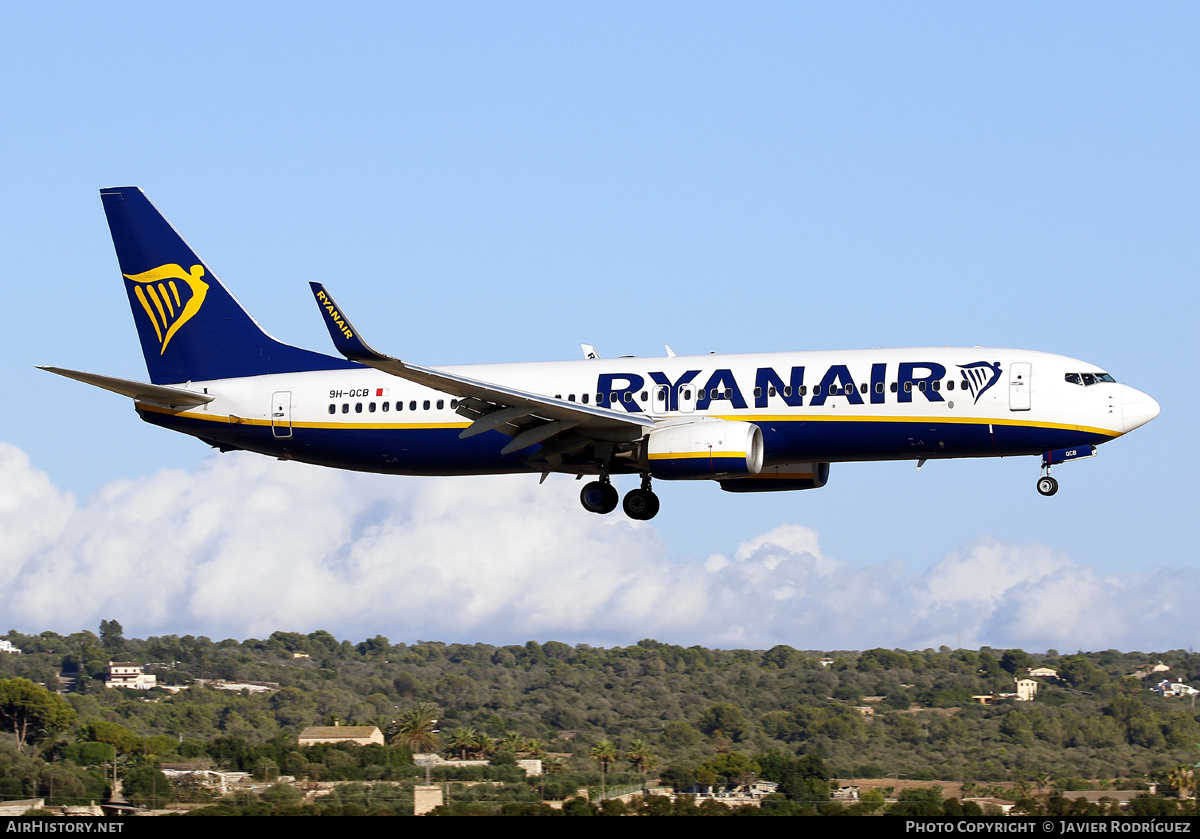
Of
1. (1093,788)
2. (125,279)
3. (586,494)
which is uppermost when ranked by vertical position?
(125,279)

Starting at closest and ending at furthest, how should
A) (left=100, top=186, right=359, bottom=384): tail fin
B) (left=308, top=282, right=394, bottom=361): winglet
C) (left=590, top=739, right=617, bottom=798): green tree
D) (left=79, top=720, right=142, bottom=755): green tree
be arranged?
1. (left=308, top=282, right=394, bottom=361): winglet
2. (left=100, top=186, right=359, bottom=384): tail fin
3. (left=590, top=739, right=617, bottom=798): green tree
4. (left=79, top=720, right=142, bottom=755): green tree

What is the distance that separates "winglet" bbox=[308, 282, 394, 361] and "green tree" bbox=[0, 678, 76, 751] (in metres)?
51.0

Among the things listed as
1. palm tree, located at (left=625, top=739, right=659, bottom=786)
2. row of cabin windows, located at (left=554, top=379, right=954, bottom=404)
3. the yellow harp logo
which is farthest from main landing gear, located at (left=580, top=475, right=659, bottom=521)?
palm tree, located at (left=625, top=739, right=659, bottom=786)

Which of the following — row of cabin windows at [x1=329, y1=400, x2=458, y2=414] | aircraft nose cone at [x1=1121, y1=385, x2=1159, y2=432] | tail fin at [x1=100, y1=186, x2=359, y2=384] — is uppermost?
tail fin at [x1=100, y1=186, x2=359, y2=384]

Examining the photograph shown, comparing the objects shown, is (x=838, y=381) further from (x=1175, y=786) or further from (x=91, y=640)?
(x=91, y=640)

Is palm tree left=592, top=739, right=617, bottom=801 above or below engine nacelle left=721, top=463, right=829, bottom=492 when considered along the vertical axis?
below

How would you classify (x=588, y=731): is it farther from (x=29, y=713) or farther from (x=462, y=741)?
(x=29, y=713)

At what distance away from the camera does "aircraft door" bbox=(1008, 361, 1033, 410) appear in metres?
43.4

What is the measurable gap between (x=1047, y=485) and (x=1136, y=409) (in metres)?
3.31

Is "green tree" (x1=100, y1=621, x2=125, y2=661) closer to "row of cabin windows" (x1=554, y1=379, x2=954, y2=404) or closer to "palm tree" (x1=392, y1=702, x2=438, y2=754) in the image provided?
"palm tree" (x1=392, y1=702, x2=438, y2=754)

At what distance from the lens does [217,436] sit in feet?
168

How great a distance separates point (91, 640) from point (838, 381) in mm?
139439

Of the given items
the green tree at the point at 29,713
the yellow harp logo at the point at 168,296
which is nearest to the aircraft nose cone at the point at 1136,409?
the yellow harp logo at the point at 168,296
